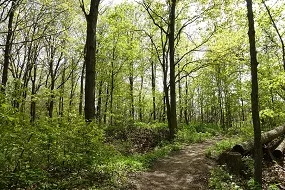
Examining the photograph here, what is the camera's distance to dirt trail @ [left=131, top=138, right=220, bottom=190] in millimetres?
8625

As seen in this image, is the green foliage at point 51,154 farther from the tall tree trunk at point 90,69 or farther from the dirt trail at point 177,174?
the tall tree trunk at point 90,69

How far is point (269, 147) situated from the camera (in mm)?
12727

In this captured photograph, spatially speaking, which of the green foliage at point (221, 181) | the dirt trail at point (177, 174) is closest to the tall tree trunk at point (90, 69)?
the dirt trail at point (177, 174)

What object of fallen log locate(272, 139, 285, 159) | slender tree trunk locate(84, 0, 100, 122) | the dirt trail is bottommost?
the dirt trail

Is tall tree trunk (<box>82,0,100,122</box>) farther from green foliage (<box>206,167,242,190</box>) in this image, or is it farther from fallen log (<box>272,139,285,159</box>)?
fallen log (<box>272,139,285,159</box>)

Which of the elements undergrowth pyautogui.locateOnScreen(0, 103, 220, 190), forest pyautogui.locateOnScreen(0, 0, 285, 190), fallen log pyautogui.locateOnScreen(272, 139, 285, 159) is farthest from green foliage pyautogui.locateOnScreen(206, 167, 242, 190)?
fallen log pyautogui.locateOnScreen(272, 139, 285, 159)

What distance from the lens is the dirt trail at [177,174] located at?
8.62 m

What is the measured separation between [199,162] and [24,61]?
21574 mm

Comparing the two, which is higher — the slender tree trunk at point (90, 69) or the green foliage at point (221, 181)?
the slender tree trunk at point (90, 69)

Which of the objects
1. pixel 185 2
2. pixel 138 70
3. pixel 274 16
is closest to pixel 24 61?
pixel 138 70

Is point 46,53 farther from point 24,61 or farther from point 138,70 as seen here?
point 138,70

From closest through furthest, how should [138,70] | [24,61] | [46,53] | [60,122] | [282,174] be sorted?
[60,122]
[282,174]
[24,61]
[46,53]
[138,70]

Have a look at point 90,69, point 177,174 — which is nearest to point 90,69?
point 90,69

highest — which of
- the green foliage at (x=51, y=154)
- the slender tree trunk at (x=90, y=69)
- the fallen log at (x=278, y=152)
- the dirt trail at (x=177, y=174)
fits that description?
the slender tree trunk at (x=90, y=69)
